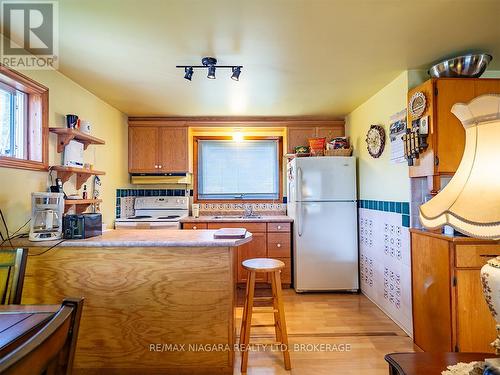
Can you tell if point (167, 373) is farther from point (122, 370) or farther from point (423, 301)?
point (423, 301)

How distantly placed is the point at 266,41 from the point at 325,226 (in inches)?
86.7

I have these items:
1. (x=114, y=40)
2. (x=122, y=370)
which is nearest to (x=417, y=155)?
(x=114, y=40)

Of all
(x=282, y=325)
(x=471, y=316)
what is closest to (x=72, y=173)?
(x=282, y=325)

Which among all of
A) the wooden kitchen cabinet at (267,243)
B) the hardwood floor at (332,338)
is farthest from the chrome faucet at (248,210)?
the hardwood floor at (332,338)

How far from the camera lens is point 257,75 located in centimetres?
243

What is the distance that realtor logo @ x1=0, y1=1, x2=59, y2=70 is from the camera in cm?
156

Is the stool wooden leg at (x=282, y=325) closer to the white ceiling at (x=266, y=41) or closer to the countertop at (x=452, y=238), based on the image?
the countertop at (x=452, y=238)

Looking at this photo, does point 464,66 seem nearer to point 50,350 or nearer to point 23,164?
point 50,350

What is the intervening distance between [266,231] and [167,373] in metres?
1.95

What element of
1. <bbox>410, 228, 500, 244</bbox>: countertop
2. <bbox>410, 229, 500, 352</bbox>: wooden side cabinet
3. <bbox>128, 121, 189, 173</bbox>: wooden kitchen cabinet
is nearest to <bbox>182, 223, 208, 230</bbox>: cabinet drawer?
<bbox>128, 121, 189, 173</bbox>: wooden kitchen cabinet

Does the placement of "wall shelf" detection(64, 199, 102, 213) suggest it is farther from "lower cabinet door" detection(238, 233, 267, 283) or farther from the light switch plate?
the light switch plate

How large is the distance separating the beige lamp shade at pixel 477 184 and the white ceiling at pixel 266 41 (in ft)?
3.49

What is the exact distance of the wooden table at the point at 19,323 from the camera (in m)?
0.83

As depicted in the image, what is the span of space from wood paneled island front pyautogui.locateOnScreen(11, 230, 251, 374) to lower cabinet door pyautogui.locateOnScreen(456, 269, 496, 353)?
1.43 metres
